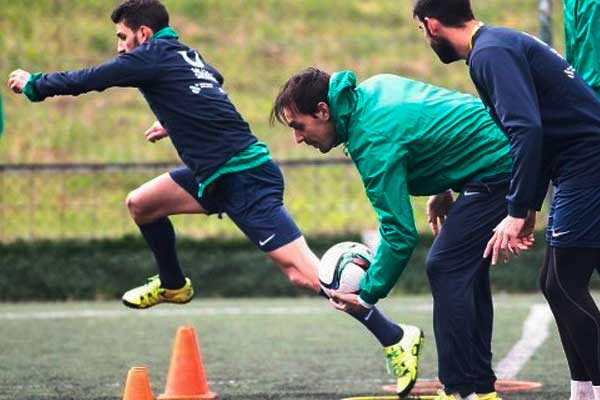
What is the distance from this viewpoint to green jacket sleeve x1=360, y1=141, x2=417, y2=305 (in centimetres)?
577

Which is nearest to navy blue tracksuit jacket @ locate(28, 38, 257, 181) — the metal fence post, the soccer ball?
the soccer ball

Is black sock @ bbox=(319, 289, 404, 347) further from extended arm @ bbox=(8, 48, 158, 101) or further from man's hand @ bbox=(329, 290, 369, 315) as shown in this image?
extended arm @ bbox=(8, 48, 158, 101)

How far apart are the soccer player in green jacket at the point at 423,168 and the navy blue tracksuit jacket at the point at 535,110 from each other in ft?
1.12

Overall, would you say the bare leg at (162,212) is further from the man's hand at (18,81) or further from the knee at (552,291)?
the knee at (552,291)

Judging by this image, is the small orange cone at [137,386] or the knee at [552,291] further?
the small orange cone at [137,386]

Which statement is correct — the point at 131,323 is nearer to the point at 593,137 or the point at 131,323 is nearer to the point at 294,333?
the point at 294,333

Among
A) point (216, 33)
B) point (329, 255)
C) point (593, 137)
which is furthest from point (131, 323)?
point (216, 33)

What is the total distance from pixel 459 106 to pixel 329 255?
2.88 feet

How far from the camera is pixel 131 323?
10477mm

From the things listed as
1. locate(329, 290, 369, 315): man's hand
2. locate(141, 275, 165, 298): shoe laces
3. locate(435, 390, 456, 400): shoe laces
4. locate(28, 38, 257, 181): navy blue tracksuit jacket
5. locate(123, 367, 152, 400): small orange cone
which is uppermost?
locate(28, 38, 257, 181): navy blue tracksuit jacket

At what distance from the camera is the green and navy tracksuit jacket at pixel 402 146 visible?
5.80 meters

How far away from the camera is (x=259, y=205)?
23.6ft

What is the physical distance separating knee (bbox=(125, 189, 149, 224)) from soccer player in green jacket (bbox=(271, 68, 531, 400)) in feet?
5.97

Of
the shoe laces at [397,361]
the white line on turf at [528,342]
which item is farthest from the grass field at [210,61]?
the shoe laces at [397,361]
